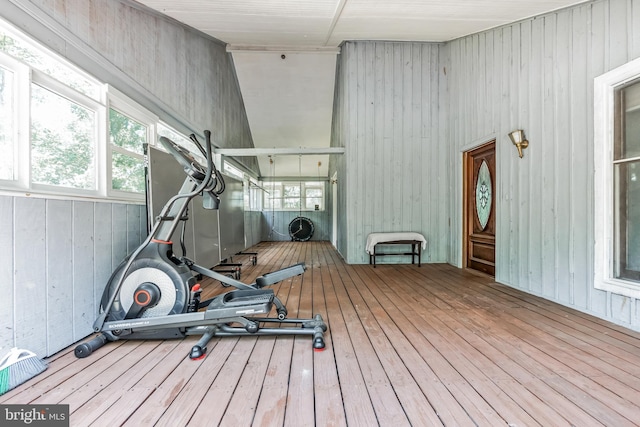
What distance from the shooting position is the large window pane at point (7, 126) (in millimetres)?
1637

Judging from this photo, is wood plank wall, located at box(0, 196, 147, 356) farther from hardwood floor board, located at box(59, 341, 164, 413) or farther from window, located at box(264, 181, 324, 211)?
window, located at box(264, 181, 324, 211)

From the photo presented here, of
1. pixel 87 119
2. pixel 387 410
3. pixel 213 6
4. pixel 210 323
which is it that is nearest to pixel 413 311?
pixel 387 410

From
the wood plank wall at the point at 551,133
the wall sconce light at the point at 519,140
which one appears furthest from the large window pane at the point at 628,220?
the wall sconce light at the point at 519,140

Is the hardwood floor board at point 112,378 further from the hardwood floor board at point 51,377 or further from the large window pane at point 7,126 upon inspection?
the large window pane at point 7,126

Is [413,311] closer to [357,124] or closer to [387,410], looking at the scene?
[387,410]

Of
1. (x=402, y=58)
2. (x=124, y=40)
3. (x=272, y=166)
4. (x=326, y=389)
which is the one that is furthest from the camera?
(x=272, y=166)

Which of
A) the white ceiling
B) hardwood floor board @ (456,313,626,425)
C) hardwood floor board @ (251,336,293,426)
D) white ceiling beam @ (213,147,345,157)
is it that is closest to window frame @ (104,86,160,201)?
the white ceiling

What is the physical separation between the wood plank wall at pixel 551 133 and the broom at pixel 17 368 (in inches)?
164

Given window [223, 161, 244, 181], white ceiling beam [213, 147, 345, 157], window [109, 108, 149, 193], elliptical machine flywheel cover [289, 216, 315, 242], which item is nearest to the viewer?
window [109, 108, 149, 193]

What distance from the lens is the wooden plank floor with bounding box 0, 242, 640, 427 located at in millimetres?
1297

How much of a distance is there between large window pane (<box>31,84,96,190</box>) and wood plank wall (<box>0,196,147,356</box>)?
7.9 inches

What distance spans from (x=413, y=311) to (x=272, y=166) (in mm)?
8592

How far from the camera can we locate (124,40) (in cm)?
268

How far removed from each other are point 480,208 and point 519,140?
1.32 metres
